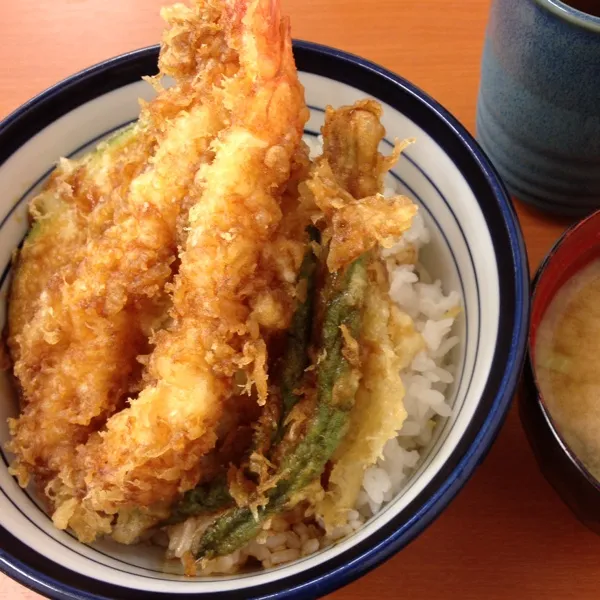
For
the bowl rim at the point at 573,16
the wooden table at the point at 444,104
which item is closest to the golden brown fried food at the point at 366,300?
the wooden table at the point at 444,104

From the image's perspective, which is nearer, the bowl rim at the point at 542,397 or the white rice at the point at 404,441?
the bowl rim at the point at 542,397

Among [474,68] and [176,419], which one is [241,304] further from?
[474,68]

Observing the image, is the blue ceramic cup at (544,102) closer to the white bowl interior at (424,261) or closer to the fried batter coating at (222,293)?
the white bowl interior at (424,261)

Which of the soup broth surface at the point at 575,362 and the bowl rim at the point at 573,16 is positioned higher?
the bowl rim at the point at 573,16

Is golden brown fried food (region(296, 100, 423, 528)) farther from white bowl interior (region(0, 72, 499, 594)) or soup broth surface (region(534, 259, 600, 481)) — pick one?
soup broth surface (region(534, 259, 600, 481))

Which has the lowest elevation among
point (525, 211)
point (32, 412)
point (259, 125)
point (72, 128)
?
point (32, 412)

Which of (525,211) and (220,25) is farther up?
(220,25)

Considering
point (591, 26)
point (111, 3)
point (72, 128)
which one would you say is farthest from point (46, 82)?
point (591, 26)
